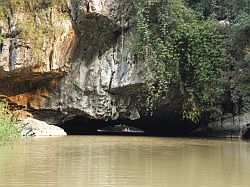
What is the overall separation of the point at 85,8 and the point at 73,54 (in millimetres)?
2193

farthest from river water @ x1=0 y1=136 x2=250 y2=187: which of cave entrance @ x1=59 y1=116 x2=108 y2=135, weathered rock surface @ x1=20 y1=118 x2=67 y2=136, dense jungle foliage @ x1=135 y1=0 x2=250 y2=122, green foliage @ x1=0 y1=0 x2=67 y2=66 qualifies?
cave entrance @ x1=59 y1=116 x2=108 y2=135

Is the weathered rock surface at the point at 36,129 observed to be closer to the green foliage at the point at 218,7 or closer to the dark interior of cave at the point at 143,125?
the dark interior of cave at the point at 143,125

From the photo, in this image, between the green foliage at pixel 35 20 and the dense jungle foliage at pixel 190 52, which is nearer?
the dense jungle foliage at pixel 190 52

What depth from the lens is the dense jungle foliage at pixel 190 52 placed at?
1656 centimetres

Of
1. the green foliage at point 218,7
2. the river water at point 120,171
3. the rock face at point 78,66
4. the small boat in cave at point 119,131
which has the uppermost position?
the green foliage at point 218,7

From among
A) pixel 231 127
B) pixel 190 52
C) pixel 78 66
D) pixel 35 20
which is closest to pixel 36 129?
pixel 78 66

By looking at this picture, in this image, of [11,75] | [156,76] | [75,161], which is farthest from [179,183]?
[11,75]

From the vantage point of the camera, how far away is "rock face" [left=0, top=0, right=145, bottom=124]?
55.3 ft

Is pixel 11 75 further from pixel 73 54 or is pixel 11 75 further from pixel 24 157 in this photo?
pixel 24 157

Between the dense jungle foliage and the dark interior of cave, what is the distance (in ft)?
15.0

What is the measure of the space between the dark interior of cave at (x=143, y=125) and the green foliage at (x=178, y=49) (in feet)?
15.8

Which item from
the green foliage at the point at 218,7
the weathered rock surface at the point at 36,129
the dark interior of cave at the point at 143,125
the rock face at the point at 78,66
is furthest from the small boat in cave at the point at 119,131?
the green foliage at the point at 218,7

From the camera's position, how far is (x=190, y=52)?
17.0 m

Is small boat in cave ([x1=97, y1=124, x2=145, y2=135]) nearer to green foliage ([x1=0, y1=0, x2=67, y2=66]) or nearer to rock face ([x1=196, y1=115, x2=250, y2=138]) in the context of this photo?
rock face ([x1=196, y1=115, x2=250, y2=138])
